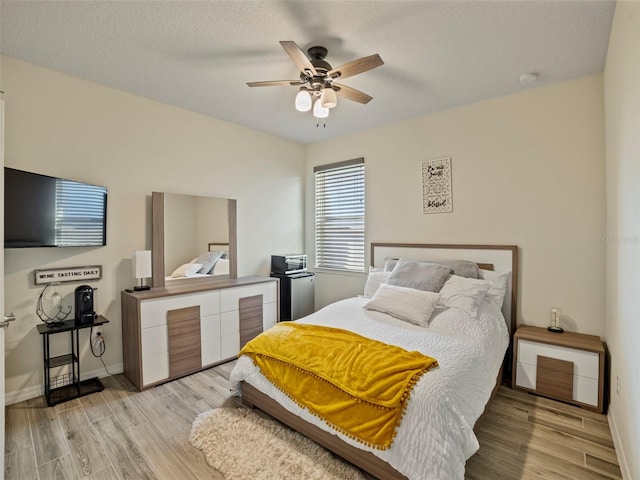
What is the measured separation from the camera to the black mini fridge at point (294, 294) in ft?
13.5

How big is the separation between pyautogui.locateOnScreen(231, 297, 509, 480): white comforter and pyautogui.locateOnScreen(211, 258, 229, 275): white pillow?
148 centimetres

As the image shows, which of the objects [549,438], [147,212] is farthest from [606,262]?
[147,212]

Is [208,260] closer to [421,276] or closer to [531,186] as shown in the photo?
[421,276]

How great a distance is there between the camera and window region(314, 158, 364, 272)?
13.8 feet

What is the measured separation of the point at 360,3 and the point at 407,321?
2216 mm

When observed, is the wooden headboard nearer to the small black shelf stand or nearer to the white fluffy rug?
the white fluffy rug

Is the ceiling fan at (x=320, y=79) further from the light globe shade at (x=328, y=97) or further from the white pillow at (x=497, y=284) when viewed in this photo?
the white pillow at (x=497, y=284)

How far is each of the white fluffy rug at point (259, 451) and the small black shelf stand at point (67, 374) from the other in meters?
1.17

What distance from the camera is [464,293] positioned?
8.83 feet

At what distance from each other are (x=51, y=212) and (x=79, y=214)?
7.7 inches

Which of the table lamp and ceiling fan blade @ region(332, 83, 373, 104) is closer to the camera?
ceiling fan blade @ region(332, 83, 373, 104)

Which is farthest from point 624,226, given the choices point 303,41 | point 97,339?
point 97,339

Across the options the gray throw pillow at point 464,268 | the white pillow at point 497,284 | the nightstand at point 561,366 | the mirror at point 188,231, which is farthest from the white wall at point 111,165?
the nightstand at point 561,366

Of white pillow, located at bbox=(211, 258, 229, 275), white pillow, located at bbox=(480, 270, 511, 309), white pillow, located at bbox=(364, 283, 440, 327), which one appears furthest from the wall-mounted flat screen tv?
white pillow, located at bbox=(480, 270, 511, 309)
